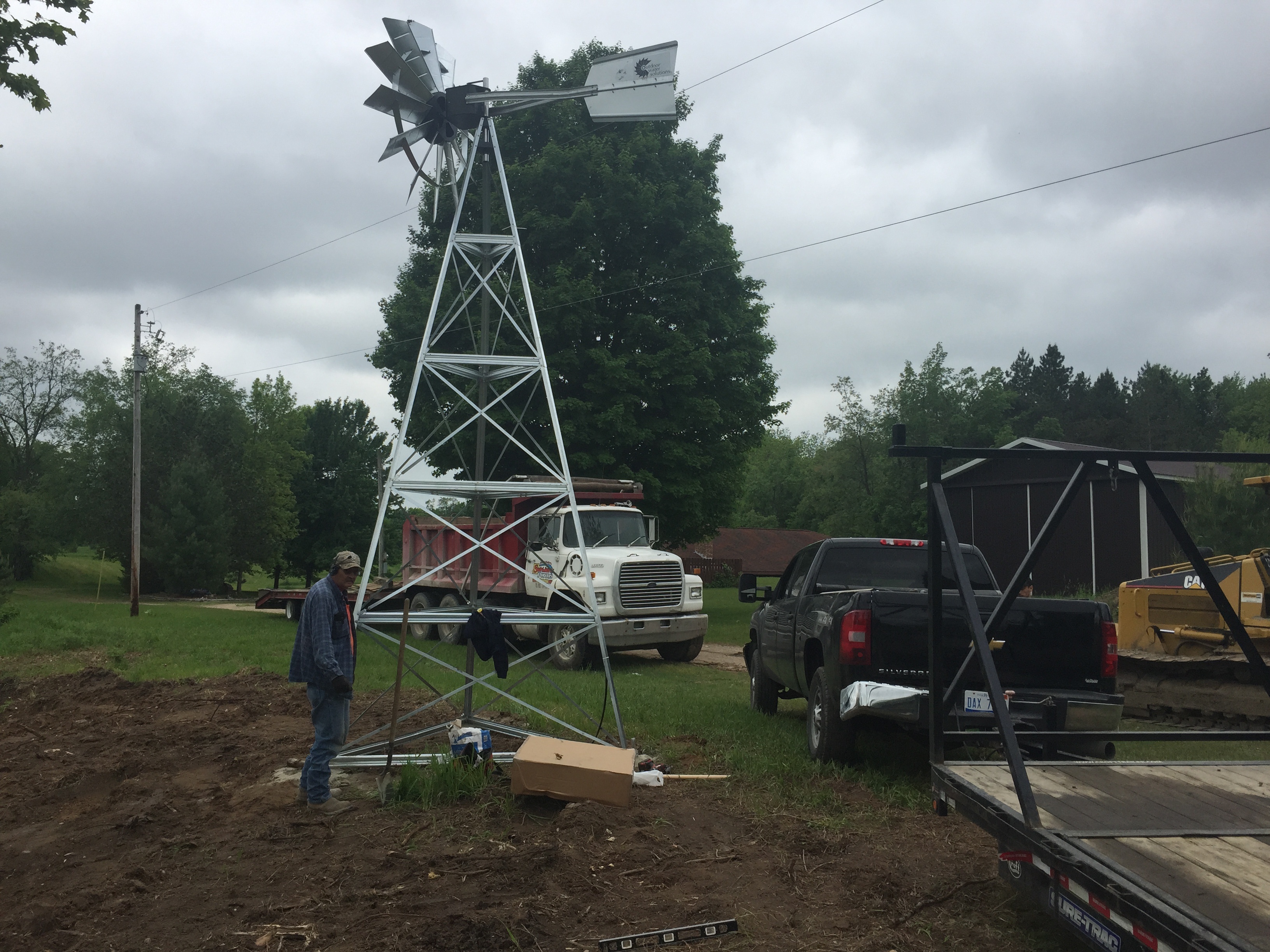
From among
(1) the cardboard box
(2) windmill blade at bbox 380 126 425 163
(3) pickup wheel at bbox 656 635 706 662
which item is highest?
(2) windmill blade at bbox 380 126 425 163

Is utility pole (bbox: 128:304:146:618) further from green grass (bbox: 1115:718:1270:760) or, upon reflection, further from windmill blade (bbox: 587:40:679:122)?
green grass (bbox: 1115:718:1270:760)

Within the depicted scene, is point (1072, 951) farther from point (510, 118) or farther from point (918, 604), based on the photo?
point (510, 118)

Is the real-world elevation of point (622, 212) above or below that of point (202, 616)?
above

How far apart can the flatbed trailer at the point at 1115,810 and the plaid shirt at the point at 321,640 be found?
413 centimetres

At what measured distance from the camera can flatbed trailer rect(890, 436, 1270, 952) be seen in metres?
3.15

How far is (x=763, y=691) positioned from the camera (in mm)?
10875

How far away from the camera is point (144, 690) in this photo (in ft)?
41.4

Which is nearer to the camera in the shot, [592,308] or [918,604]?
[918,604]

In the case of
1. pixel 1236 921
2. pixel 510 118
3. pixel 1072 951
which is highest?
pixel 510 118

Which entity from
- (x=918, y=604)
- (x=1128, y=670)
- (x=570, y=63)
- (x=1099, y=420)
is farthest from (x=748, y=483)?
A: (x=918, y=604)

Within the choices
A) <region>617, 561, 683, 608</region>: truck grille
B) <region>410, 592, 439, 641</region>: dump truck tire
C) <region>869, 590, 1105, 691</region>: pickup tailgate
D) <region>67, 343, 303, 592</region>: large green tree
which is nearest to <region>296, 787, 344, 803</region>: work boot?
<region>869, 590, 1105, 691</region>: pickup tailgate

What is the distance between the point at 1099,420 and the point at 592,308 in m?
60.1

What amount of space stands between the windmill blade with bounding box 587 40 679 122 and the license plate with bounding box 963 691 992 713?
6062mm

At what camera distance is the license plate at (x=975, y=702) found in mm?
6926
